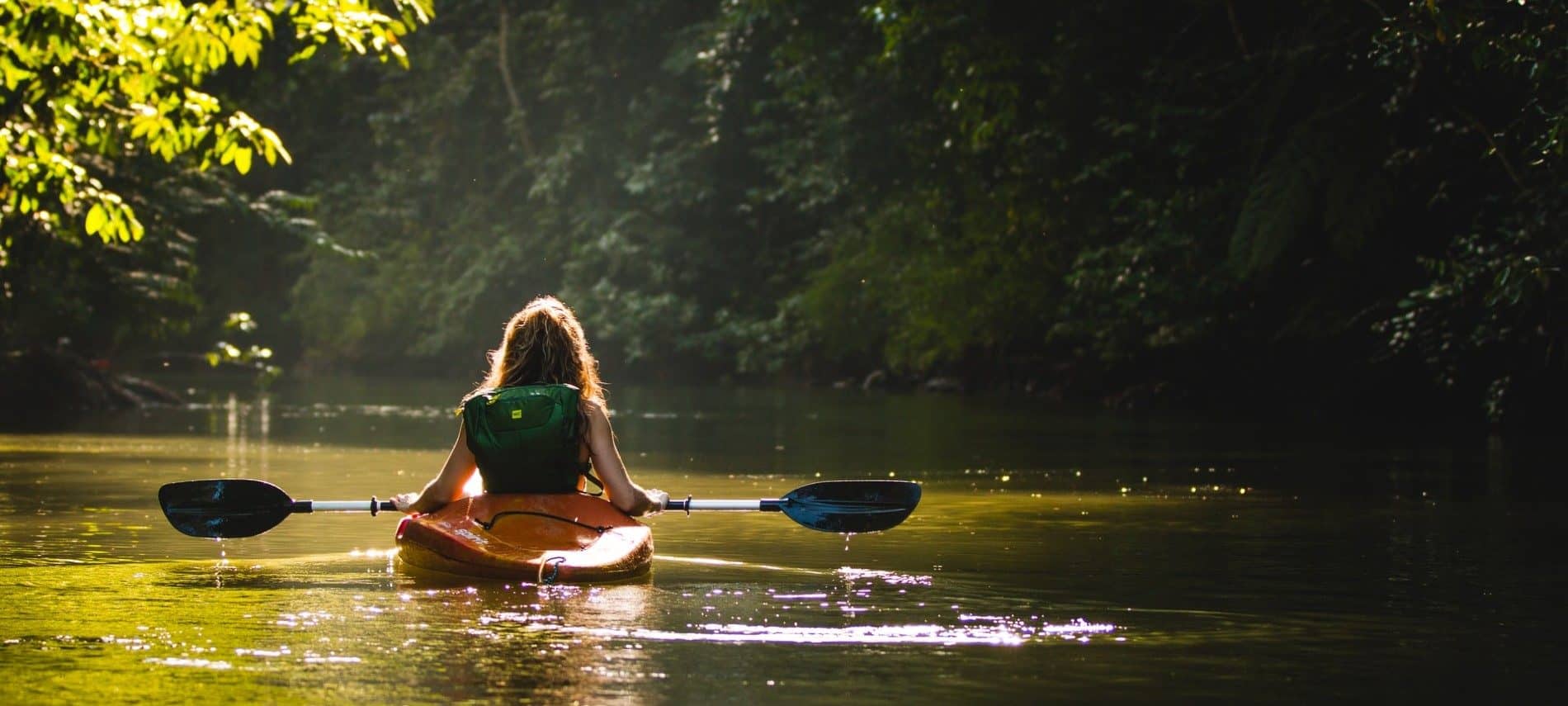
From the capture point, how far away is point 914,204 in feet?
122

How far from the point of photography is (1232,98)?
993 inches

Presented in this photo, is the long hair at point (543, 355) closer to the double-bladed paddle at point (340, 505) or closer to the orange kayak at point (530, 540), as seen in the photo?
the orange kayak at point (530, 540)

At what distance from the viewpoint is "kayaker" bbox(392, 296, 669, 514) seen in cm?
926

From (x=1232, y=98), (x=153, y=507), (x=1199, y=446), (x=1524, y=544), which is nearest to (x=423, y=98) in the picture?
(x=1232, y=98)

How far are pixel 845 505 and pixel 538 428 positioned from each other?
5.46 ft

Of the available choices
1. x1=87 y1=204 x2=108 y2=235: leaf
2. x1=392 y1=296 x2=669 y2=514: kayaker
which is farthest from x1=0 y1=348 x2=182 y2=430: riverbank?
x1=392 y1=296 x2=669 y2=514: kayaker

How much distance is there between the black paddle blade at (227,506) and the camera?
391 inches

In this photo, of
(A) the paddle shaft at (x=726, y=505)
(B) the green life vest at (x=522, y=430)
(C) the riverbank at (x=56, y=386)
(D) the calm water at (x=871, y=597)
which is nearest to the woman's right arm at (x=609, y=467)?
(B) the green life vest at (x=522, y=430)

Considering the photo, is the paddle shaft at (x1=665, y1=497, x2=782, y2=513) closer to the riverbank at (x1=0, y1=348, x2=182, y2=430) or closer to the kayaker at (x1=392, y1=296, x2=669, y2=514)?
the kayaker at (x1=392, y1=296, x2=669, y2=514)

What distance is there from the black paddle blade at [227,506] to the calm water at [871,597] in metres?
0.15

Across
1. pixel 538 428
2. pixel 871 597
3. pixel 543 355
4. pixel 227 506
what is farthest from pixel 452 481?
pixel 871 597

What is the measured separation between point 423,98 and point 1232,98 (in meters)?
32.1

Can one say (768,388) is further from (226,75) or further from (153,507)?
(153,507)

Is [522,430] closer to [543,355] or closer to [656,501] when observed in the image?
[543,355]
